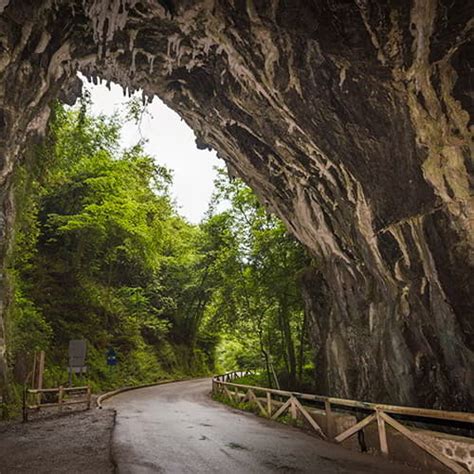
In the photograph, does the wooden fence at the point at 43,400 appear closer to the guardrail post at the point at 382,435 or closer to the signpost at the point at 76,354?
the signpost at the point at 76,354

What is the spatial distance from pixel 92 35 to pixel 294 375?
714 inches

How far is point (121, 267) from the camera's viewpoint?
29062mm

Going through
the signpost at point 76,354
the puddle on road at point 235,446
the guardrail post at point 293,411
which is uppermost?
the signpost at point 76,354

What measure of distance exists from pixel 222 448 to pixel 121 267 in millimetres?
A: 23123

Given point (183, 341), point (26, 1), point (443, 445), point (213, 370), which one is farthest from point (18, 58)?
point (213, 370)

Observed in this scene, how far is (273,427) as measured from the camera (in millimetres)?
10703

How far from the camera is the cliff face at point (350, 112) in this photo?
7562 millimetres

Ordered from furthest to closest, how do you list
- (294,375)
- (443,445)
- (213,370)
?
(213,370) < (294,375) < (443,445)

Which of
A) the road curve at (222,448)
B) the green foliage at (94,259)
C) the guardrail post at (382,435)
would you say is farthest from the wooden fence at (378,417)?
the green foliage at (94,259)

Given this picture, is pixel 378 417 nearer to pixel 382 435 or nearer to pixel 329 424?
pixel 382 435

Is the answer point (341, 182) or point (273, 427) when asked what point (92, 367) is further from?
point (341, 182)

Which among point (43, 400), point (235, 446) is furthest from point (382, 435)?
point (43, 400)

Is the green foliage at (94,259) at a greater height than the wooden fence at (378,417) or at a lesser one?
greater

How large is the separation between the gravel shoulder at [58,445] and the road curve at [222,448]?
352mm
